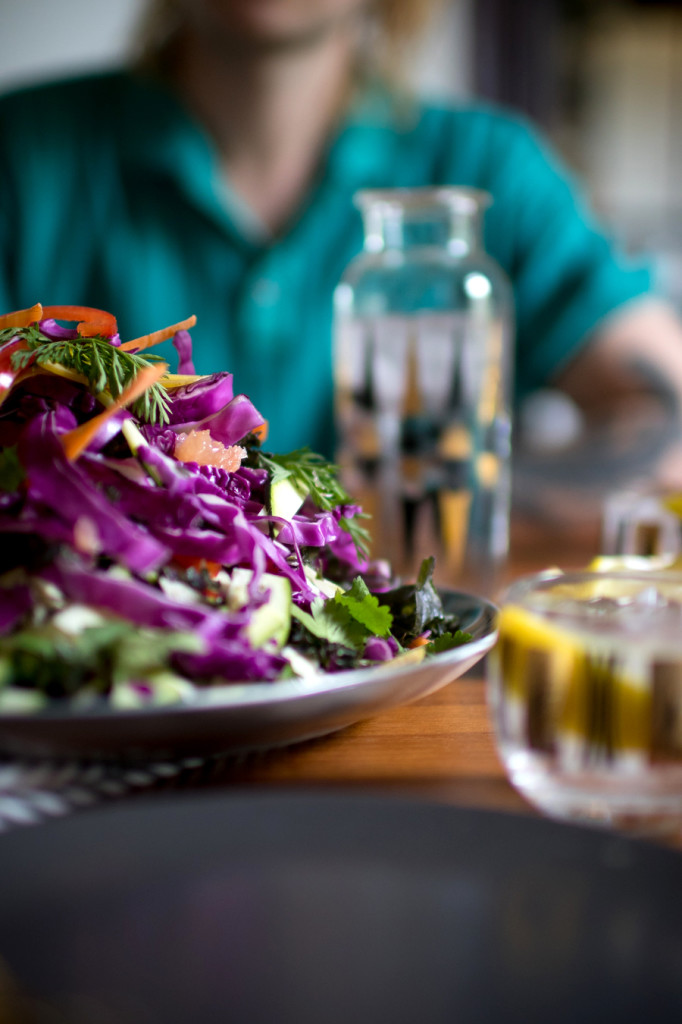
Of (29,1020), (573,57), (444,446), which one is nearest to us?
(29,1020)

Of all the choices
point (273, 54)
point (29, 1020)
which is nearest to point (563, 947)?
point (29, 1020)

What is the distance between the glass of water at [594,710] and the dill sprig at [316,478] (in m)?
0.25

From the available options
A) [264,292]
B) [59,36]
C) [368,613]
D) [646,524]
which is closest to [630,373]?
[264,292]

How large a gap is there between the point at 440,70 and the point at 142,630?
5.14 m

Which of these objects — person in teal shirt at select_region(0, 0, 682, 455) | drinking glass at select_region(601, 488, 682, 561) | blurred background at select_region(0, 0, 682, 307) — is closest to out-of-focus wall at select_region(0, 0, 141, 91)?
person in teal shirt at select_region(0, 0, 682, 455)

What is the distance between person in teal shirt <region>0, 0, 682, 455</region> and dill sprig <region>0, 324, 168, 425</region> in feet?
4.86

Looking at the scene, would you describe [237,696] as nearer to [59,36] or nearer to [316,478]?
[316,478]

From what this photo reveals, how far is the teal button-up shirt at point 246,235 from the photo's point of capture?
85.4 inches

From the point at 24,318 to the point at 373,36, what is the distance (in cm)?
219

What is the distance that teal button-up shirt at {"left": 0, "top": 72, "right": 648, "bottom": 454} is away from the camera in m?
2.17

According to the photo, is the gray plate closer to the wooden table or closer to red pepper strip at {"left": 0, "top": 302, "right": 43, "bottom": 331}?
the wooden table

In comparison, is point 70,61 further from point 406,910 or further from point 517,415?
point 406,910

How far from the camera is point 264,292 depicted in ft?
7.02

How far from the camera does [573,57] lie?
292 inches
